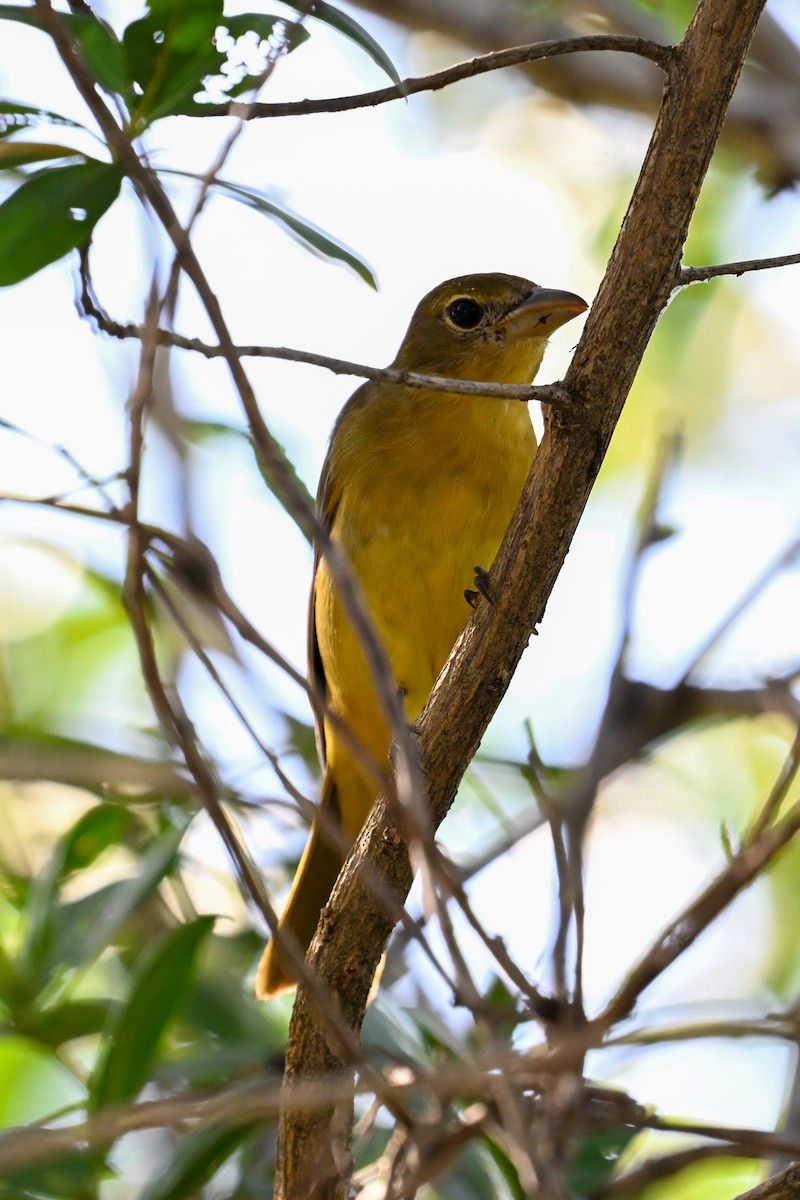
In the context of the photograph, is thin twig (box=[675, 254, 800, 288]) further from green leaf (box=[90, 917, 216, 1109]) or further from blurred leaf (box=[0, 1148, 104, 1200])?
blurred leaf (box=[0, 1148, 104, 1200])

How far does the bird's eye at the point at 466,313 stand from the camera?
4.77m

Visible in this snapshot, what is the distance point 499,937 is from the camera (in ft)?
6.27

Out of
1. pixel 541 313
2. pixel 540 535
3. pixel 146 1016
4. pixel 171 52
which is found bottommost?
pixel 146 1016

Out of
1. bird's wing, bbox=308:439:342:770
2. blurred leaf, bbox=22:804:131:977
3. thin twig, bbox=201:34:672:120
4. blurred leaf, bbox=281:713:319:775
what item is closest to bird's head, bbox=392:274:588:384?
bird's wing, bbox=308:439:342:770

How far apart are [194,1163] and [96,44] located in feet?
7.90

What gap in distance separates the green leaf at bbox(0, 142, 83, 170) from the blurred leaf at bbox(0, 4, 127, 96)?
0.18m

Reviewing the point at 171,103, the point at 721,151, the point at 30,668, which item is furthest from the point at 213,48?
the point at 30,668

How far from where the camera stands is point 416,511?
14.1 ft

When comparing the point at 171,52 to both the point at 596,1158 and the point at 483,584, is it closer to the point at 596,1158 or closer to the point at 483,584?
the point at 483,584

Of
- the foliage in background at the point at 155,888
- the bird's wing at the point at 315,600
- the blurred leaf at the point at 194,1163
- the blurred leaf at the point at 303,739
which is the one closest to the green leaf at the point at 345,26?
the foliage in background at the point at 155,888

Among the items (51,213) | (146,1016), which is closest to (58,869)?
(146,1016)

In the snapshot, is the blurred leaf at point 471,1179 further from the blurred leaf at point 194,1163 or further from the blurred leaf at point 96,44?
the blurred leaf at point 96,44

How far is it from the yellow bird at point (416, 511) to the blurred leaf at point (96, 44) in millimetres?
1470

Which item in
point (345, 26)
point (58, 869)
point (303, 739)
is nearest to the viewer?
point (345, 26)
